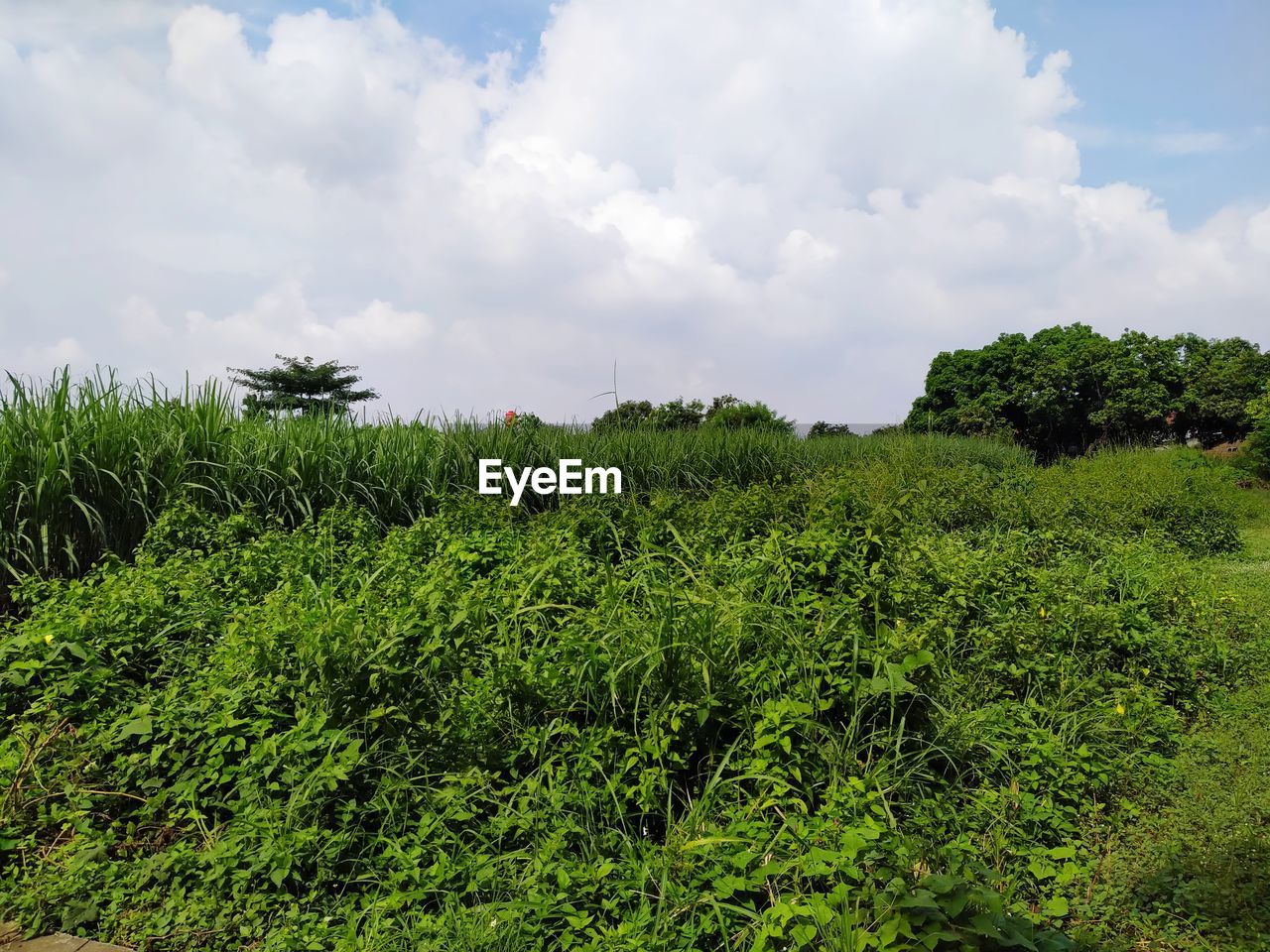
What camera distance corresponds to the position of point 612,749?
2.64m

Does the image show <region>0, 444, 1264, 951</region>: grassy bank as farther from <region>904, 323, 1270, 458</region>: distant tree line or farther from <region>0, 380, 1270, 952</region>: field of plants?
→ <region>904, 323, 1270, 458</region>: distant tree line

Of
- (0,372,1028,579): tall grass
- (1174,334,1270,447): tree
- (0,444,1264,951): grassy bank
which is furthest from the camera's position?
(1174,334,1270,447): tree

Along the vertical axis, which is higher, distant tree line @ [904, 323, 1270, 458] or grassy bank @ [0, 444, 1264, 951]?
distant tree line @ [904, 323, 1270, 458]

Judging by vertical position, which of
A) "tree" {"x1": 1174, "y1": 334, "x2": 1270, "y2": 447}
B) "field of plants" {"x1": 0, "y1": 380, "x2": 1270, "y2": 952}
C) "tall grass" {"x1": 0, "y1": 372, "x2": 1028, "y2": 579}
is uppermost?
"tree" {"x1": 1174, "y1": 334, "x2": 1270, "y2": 447}

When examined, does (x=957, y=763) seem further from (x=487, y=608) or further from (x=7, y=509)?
(x=7, y=509)

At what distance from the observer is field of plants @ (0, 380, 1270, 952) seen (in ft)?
7.23

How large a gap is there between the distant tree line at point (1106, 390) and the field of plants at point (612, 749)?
2044 cm

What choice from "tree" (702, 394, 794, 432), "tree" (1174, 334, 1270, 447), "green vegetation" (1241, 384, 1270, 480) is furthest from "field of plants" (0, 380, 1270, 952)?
"tree" (1174, 334, 1270, 447)

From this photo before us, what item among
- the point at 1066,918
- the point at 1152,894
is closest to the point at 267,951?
the point at 1066,918

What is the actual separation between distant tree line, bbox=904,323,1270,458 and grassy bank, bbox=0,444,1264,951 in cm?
2057

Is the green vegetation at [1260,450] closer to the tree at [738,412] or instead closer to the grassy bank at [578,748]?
the tree at [738,412]

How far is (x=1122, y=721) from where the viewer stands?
11.2 feet

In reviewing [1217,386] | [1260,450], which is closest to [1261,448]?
[1260,450]

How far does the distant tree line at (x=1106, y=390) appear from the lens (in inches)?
973
